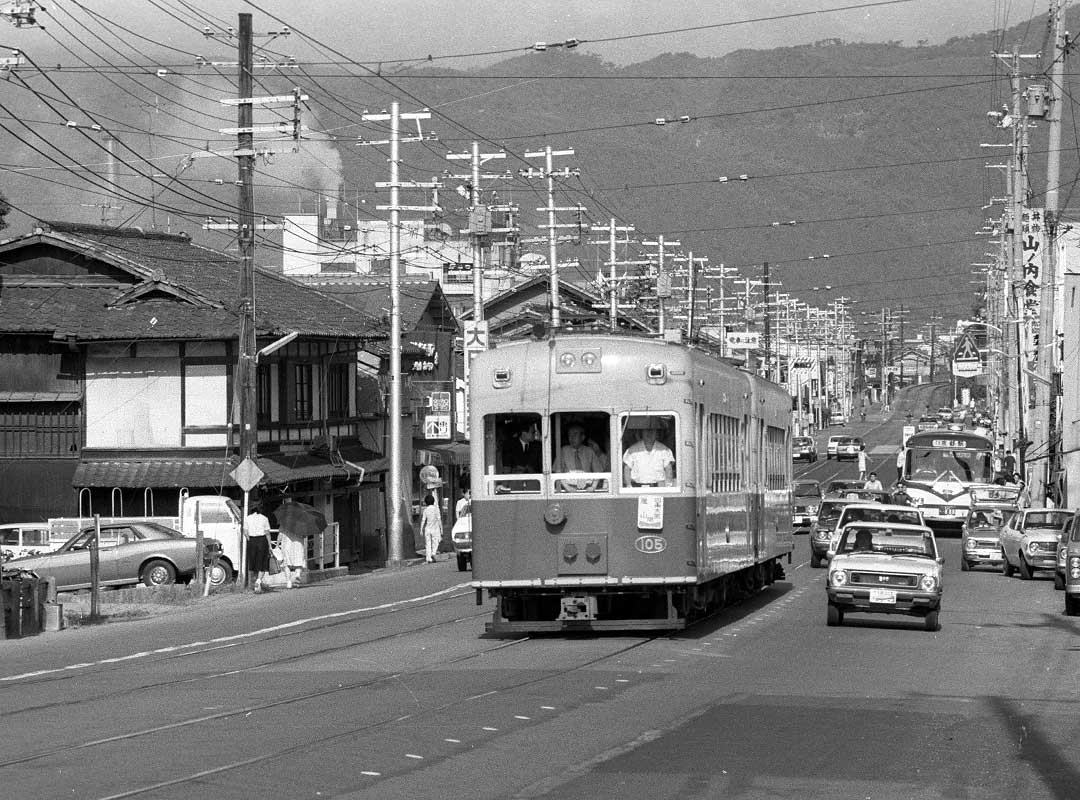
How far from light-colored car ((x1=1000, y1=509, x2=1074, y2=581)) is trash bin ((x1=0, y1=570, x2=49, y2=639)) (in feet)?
69.2

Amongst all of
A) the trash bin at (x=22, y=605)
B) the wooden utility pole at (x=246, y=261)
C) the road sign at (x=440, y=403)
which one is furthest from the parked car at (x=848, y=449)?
the trash bin at (x=22, y=605)

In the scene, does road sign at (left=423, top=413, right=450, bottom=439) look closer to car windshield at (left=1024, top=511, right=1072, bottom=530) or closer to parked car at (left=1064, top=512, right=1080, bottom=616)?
car windshield at (left=1024, top=511, right=1072, bottom=530)

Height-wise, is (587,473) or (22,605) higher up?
(587,473)

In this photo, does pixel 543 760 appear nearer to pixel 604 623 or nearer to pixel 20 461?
pixel 604 623

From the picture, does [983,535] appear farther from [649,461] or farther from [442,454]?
[442,454]

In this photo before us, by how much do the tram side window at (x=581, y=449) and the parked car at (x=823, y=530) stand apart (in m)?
18.4

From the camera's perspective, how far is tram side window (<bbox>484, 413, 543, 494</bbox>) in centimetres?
2045

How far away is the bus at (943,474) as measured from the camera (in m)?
56.7

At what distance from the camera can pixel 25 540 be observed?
3950 cm

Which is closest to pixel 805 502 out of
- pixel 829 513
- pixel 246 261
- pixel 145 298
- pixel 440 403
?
pixel 440 403

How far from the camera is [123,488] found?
41.4m

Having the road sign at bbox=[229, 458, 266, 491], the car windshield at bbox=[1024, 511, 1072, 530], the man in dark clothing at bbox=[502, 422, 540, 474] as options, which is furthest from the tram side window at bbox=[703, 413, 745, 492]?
the car windshield at bbox=[1024, 511, 1072, 530]

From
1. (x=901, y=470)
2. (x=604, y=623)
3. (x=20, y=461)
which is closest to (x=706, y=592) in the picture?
(x=604, y=623)

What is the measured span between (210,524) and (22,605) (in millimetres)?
13657
